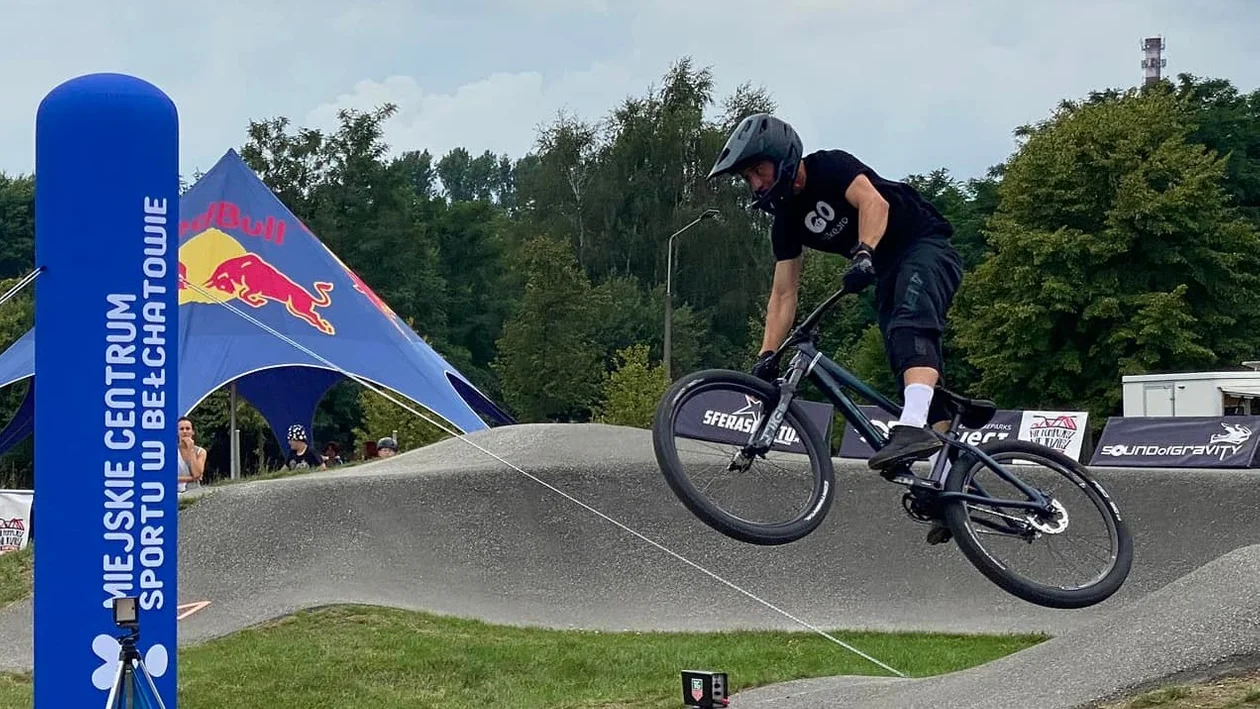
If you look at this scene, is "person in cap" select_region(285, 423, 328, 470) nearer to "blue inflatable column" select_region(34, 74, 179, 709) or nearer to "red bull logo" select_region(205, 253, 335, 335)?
"red bull logo" select_region(205, 253, 335, 335)

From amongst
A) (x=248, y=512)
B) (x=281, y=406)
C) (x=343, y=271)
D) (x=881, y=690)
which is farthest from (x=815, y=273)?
(x=881, y=690)

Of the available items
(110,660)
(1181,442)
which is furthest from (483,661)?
(1181,442)

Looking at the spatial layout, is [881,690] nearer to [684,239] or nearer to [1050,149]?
[1050,149]

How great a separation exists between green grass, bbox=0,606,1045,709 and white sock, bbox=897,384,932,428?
7.09 meters

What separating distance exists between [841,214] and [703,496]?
1382mm

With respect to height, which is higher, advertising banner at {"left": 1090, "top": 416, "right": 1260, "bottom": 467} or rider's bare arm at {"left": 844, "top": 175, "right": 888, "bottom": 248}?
rider's bare arm at {"left": 844, "top": 175, "right": 888, "bottom": 248}

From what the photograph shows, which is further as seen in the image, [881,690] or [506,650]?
[506,650]

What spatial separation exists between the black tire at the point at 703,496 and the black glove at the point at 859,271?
0.60 m

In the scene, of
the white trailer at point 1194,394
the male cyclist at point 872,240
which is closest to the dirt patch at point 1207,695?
the male cyclist at point 872,240

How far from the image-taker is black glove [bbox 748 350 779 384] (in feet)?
20.3

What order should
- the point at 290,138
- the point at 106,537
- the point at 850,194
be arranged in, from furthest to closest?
the point at 290,138 < the point at 106,537 < the point at 850,194

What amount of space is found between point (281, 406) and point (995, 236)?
22837 millimetres

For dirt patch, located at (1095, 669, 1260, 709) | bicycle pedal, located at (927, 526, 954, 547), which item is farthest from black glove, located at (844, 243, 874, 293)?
dirt patch, located at (1095, 669, 1260, 709)

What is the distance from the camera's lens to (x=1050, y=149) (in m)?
41.4
